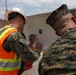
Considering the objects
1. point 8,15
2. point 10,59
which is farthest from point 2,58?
point 8,15

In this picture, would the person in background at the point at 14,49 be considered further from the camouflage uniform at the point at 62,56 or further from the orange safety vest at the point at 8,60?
the camouflage uniform at the point at 62,56

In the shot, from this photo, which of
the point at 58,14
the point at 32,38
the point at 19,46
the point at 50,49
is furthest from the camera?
the point at 32,38

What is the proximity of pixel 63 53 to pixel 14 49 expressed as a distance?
5.29ft

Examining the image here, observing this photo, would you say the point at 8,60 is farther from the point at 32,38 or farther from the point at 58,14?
the point at 58,14

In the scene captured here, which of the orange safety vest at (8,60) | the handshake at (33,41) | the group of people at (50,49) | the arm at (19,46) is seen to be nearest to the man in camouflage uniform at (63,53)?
the group of people at (50,49)

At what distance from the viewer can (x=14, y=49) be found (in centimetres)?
400

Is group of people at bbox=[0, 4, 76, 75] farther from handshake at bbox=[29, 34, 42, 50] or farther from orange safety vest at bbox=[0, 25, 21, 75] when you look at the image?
handshake at bbox=[29, 34, 42, 50]

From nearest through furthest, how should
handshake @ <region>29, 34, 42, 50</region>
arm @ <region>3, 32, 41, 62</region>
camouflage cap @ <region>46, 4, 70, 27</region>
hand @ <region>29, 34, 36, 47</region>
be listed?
camouflage cap @ <region>46, 4, 70, 27</region>, arm @ <region>3, 32, 41, 62</region>, handshake @ <region>29, 34, 42, 50</region>, hand @ <region>29, 34, 36, 47</region>

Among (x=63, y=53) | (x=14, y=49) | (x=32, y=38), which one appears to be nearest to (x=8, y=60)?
(x=14, y=49)

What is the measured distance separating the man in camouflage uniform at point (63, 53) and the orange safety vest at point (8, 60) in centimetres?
146

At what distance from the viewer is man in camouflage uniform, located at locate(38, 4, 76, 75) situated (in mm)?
2424

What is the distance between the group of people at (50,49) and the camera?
8.04 ft

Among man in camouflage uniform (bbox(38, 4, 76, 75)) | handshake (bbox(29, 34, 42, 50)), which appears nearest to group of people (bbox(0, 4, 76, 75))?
man in camouflage uniform (bbox(38, 4, 76, 75))

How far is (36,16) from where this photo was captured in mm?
4523
